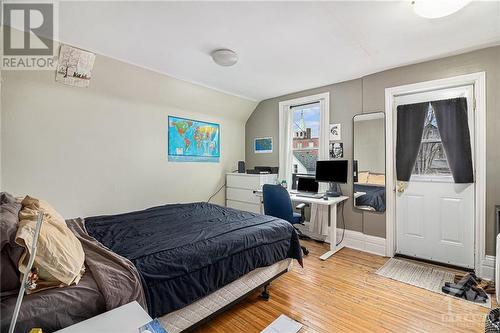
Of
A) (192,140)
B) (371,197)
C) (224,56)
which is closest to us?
(224,56)

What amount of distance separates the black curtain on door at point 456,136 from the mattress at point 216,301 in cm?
236

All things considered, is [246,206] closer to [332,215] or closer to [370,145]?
[332,215]

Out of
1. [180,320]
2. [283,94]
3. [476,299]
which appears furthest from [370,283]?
[283,94]

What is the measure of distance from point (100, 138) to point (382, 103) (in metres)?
3.83

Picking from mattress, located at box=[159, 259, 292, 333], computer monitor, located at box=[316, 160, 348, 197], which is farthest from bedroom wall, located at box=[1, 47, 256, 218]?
mattress, located at box=[159, 259, 292, 333]

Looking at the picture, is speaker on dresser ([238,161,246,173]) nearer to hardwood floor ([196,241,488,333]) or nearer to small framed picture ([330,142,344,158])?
small framed picture ([330,142,344,158])

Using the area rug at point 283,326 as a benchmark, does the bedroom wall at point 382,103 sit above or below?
above

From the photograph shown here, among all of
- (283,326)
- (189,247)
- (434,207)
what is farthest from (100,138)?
(434,207)

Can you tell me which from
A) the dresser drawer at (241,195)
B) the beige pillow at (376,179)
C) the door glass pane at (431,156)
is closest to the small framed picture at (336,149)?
the beige pillow at (376,179)

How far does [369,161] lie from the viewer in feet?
11.2

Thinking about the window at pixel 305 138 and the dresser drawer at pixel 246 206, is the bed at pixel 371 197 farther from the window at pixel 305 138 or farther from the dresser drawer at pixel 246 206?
the dresser drawer at pixel 246 206

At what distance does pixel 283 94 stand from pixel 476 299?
12.2ft

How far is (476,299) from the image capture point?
7.20 ft

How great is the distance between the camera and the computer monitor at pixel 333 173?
3539 mm
